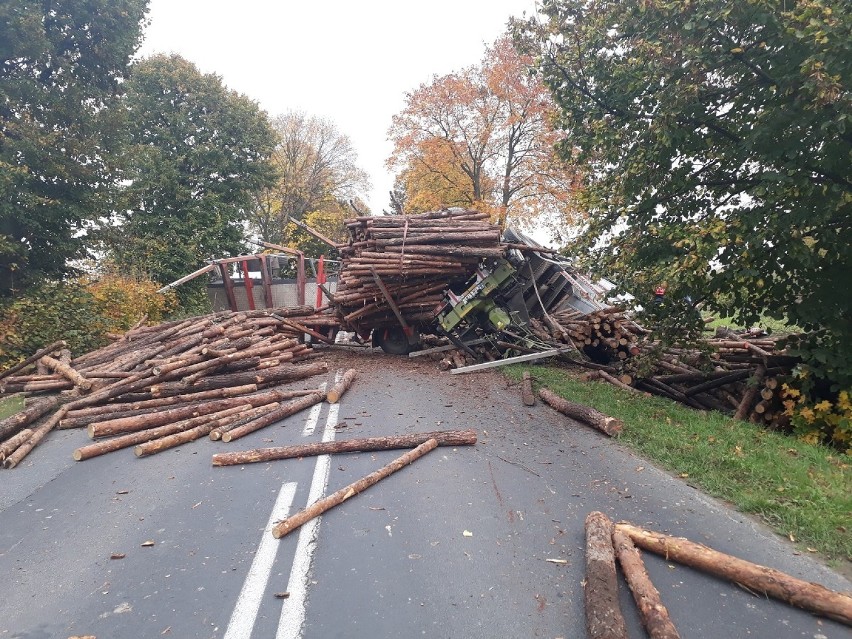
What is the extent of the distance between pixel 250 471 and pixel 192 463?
796 millimetres

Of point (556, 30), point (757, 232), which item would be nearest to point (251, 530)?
point (757, 232)

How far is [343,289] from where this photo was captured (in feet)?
38.6

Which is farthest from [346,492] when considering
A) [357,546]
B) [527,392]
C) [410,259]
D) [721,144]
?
[410,259]

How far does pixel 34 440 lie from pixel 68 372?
92.9 inches

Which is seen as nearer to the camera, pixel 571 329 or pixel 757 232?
pixel 757 232

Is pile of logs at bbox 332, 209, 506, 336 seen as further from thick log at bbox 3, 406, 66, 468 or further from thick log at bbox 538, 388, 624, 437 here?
thick log at bbox 3, 406, 66, 468

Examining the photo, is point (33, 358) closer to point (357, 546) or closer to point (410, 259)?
point (410, 259)

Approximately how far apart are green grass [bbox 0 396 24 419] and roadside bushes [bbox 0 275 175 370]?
2.42 m

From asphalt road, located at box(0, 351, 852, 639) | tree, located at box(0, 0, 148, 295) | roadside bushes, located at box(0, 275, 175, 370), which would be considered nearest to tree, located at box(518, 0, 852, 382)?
asphalt road, located at box(0, 351, 852, 639)

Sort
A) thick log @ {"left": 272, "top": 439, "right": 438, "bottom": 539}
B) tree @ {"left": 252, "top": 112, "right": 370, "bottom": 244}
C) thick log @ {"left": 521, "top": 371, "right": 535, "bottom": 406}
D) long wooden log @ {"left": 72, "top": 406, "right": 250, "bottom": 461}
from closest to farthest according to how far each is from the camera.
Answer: thick log @ {"left": 272, "top": 439, "right": 438, "bottom": 539}
long wooden log @ {"left": 72, "top": 406, "right": 250, "bottom": 461}
thick log @ {"left": 521, "top": 371, "right": 535, "bottom": 406}
tree @ {"left": 252, "top": 112, "right": 370, "bottom": 244}

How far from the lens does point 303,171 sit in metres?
42.4

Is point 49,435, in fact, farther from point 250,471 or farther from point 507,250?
point 507,250

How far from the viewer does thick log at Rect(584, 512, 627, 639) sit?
2.71 metres

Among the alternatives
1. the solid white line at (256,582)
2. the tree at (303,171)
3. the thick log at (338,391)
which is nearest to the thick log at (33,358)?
the thick log at (338,391)
